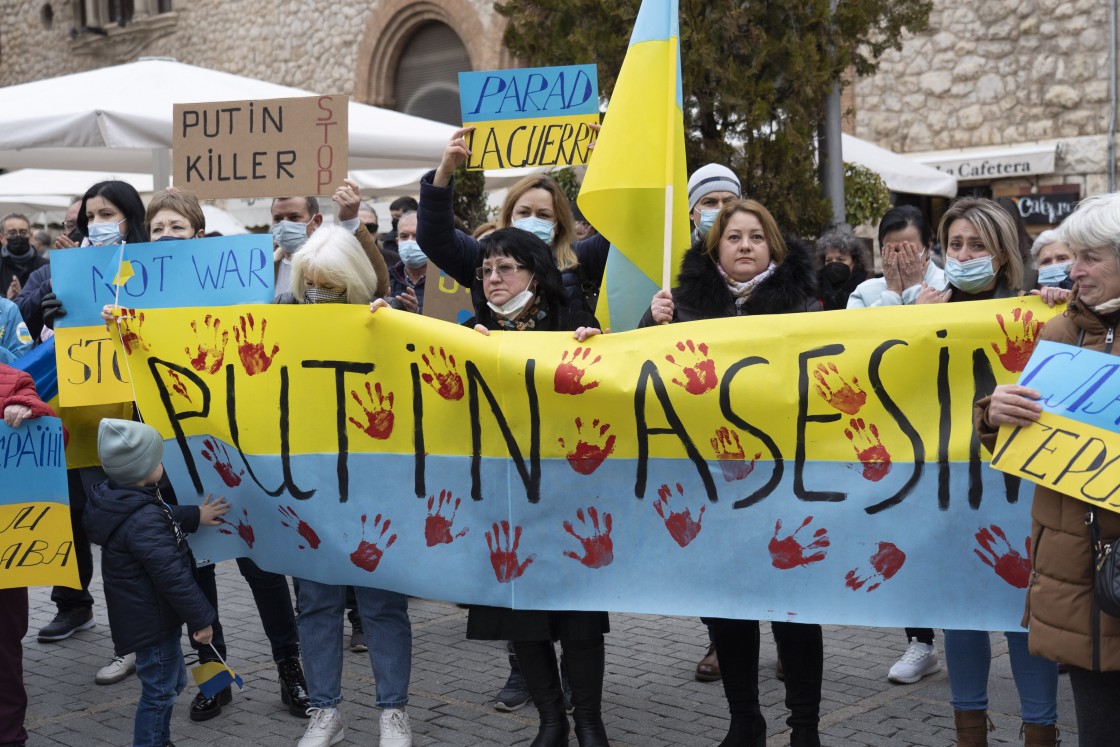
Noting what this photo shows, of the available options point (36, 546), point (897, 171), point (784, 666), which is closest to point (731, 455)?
point (784, 666)

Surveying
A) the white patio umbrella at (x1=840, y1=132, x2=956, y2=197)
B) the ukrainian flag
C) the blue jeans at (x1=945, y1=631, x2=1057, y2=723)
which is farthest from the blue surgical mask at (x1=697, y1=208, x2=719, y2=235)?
the white patio umbrella at (x1=840, y1=132, x2=956, y2=197)

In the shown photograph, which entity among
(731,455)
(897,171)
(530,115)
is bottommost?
(731,455)

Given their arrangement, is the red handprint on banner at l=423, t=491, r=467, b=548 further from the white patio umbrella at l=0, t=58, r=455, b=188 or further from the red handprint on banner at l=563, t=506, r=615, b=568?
the white patio umbrella at l=0, t=58, r=455, b=188

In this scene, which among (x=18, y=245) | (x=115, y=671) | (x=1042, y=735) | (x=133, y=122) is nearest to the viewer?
(x=1042, y=735)

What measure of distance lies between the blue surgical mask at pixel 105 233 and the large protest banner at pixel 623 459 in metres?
0.66

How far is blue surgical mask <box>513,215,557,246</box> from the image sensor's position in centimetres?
499

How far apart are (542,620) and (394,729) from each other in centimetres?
70

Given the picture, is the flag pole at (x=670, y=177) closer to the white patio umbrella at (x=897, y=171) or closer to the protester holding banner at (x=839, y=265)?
the protester holding banner at (x=839, y=265)

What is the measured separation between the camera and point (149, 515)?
4.14 metres

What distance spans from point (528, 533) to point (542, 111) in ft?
7.22

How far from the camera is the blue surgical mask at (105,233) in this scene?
499 centimetres

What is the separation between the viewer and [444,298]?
6.18 meters

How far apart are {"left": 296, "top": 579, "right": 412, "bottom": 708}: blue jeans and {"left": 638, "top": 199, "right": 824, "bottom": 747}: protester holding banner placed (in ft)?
3.55

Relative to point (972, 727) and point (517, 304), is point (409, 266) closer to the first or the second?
point (517, 304)
